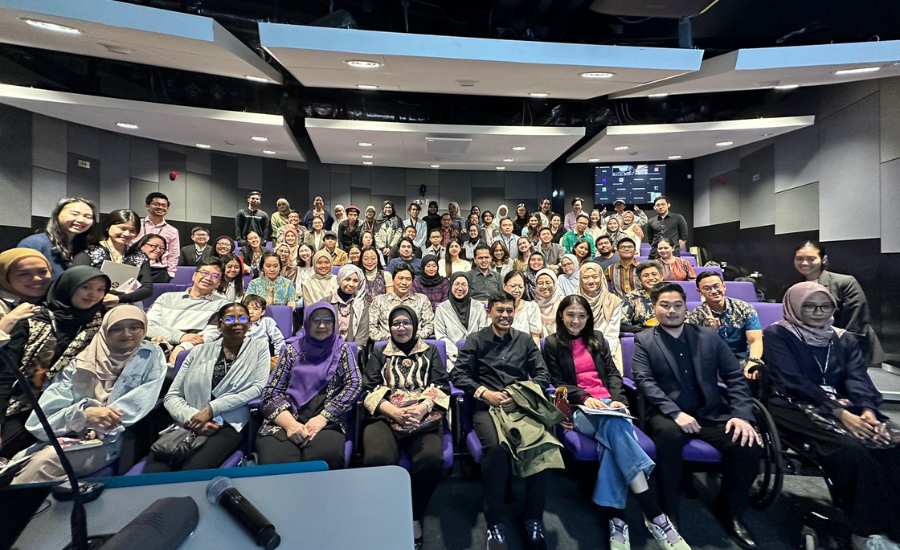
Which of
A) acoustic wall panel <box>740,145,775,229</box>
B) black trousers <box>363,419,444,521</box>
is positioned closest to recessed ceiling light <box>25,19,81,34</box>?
black trousers <box>363,419,444,521</box>

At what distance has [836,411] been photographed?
6.56ft

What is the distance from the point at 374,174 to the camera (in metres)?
9.02

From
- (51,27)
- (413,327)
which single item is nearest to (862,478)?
(413,327)

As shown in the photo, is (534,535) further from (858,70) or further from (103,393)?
(858,70)

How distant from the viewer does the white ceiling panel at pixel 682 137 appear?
5.75m

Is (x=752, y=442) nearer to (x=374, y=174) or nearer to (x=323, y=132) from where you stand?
(x=323, y=132)

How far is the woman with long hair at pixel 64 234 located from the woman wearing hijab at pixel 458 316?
2435mm

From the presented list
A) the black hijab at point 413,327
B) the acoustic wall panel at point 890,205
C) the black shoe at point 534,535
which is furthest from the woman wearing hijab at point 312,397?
the acoustic wall panel at point 890,205

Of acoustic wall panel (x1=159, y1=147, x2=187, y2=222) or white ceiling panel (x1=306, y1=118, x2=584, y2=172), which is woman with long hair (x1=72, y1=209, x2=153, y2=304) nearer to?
white ceiling panel (x1=306, y1=118, x2=584, y2=172)

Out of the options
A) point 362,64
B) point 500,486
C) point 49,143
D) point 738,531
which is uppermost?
point 362,64

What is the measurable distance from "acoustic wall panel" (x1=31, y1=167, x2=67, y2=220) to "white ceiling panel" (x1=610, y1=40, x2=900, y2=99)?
892 cm

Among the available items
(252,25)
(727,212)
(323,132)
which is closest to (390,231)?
(323,132)

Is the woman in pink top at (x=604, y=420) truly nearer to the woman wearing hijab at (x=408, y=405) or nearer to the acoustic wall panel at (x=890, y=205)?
the woman wearing hijab at (x=408, y=405)

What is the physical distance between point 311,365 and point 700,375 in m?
2.25
